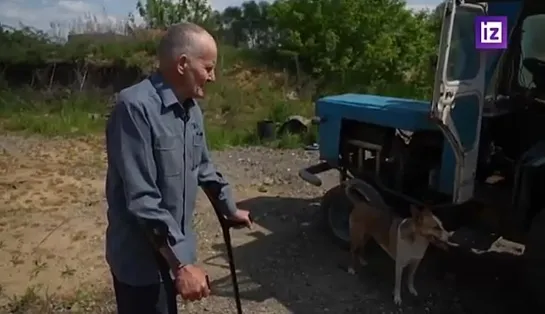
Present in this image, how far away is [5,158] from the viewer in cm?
981

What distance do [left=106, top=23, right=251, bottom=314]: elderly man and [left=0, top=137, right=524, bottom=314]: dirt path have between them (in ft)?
7.11

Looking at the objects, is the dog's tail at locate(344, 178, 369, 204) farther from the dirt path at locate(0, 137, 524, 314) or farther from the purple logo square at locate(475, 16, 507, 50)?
the purple logo square at locate(475, 16, 507, 50)

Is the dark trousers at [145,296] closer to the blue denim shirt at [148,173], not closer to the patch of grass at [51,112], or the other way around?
the blue denim shirt at [148,173]

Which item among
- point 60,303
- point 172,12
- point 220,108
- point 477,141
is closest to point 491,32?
point 477,141

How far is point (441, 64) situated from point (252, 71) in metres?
12.7

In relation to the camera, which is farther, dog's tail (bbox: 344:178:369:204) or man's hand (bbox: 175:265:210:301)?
dog's tail (bbox: 344:178:369:204)

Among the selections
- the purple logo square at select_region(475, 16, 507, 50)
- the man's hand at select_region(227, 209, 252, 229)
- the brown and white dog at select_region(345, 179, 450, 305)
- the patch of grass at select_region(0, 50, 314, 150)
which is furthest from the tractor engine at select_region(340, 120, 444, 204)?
the patch of grass at select_region(0, 50, 314, 150)

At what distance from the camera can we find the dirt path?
4828 millimetres

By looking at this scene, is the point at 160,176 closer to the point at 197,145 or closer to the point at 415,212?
the point at 197,145

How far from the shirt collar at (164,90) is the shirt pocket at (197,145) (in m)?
0.17

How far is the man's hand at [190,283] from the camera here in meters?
2.27

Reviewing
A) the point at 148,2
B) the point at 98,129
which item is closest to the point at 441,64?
the point at 98,129

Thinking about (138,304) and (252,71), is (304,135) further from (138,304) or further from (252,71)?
(138,304)

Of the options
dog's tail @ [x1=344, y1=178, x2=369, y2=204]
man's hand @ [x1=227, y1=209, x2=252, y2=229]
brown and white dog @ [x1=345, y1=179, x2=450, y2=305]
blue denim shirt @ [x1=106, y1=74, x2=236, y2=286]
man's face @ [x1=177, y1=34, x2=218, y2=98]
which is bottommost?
brown and white dog @ [x1=345, y1=179, x2=450, y2=305]
